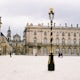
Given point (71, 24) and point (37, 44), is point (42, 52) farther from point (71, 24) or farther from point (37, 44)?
point (71, 24)

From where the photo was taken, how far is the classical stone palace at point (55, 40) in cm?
10419

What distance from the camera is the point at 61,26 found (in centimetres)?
10656

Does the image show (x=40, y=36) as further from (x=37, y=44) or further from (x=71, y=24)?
(x=71, y=24)

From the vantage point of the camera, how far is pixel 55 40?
106 meters

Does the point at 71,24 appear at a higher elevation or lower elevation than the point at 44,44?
higher

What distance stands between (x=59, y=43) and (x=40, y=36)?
7385 millimetres

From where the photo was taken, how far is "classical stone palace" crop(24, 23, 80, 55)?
10419 centimetres

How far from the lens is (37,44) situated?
10512 cm

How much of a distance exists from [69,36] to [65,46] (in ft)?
12.9
